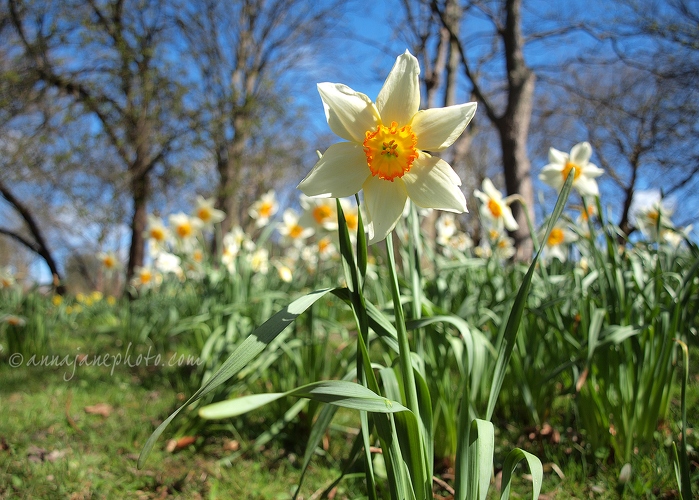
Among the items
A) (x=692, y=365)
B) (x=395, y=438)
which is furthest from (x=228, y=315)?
(x=692, y=365)

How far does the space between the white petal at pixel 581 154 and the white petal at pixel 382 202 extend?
1418 mm

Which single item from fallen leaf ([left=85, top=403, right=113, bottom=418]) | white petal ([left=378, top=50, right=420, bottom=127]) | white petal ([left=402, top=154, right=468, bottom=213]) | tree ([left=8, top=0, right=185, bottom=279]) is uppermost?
tree ([left=8, top=0, right=185, bottom=279])

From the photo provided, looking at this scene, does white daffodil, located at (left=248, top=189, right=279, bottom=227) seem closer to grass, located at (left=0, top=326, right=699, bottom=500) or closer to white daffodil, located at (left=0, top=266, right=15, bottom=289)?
grass, located at (left=0, top=326, right=699, bottom=500)

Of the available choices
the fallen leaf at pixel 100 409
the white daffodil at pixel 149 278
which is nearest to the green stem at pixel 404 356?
the fallen leaf at pixel 100 409

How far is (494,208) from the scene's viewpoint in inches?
83.7

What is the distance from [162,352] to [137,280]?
236 cm

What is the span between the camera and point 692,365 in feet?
7.59

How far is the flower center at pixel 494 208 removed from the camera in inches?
82.9

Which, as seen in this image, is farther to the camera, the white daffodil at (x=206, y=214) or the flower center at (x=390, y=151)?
the white daffodil at (x=206, y=214)

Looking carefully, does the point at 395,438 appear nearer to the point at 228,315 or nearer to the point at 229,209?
the point at 228,315

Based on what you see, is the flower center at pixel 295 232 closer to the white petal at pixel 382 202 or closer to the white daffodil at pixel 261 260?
the white daffodil at pixel 261 260

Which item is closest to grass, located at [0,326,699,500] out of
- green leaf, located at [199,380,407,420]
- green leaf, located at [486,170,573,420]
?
green leaf, located at [486,170,573,420]

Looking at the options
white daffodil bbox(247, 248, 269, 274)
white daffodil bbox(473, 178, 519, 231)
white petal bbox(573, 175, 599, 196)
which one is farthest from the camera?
white daffodil bbox(247, 248, 269, 274)

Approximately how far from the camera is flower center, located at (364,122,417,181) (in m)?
0.89
